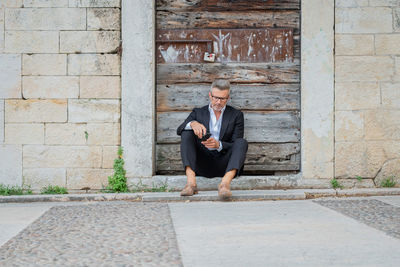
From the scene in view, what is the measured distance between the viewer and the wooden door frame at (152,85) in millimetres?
6152

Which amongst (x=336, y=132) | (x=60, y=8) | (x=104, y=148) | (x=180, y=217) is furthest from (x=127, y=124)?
(x=336, y=132)

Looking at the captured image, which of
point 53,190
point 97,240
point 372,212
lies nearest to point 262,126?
point 372,212

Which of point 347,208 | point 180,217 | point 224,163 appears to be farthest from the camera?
point 224,163

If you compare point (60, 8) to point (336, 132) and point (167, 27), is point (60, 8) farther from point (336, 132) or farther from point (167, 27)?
point (336, 132)

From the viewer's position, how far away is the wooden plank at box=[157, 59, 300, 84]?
635 cm

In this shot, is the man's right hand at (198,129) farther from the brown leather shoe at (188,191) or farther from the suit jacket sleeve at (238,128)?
the brown leather shoe at (188,191)

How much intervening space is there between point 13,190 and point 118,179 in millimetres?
1294

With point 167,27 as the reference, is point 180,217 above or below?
below

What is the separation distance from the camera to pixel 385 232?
3.67m

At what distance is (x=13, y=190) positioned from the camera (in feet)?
20.0

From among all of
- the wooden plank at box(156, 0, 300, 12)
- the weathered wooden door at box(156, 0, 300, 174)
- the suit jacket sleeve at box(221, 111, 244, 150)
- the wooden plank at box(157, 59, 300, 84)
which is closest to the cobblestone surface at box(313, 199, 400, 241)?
the suit jacket sleeve at box(221, 111, 244, 150)

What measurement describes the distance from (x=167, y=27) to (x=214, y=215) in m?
2.83

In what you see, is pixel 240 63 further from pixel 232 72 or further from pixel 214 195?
pixel 214 195

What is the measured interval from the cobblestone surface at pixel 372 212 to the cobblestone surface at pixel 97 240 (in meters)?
1.62
